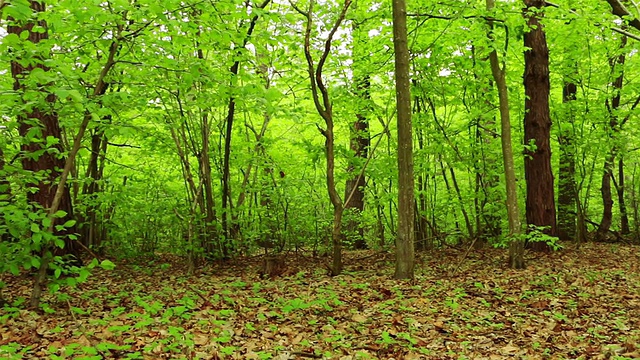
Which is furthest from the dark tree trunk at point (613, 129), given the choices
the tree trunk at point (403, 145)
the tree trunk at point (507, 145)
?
the tree trunk at point (403, 145)

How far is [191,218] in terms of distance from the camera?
8.84 meters

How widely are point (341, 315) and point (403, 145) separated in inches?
119

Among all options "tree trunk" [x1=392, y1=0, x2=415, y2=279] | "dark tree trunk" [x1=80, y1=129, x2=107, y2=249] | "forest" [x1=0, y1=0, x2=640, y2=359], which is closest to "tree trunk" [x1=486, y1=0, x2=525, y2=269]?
"forest" [x1=0, y1=0, x2=640, y2=359]

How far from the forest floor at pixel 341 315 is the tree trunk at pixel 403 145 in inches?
18.7

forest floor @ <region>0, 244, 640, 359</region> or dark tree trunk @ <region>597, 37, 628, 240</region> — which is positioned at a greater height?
dark tree trunk @ <region>597, 37, 628, 240</region>

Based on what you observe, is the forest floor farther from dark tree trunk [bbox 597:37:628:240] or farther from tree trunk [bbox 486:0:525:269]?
dark tree trunk [bbox 597:37:628:240]

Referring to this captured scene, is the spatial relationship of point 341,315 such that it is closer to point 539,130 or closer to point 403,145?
point 403,145

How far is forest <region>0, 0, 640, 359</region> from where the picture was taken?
4480 millimetres

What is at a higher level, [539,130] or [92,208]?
[539,130]

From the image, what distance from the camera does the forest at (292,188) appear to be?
4.48 meters

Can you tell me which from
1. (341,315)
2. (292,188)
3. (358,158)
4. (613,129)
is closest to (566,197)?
(613,129)

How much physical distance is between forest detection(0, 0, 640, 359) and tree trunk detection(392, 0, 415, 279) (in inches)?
1.4

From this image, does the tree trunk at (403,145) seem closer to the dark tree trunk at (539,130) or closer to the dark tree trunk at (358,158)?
the dark tree trunk at (358,158)

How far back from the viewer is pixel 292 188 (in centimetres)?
1046
